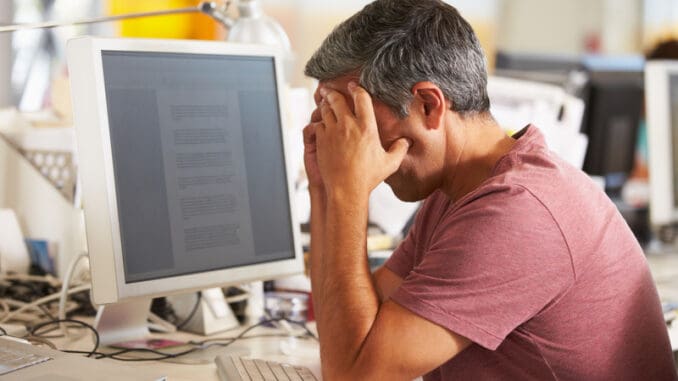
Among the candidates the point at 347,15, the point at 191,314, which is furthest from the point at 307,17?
the point at 191,314

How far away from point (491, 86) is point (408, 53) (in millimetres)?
1230

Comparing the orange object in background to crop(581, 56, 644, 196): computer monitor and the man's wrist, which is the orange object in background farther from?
the man's wrist

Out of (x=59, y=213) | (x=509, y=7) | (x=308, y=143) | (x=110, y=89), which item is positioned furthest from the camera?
(x=509, y=7)

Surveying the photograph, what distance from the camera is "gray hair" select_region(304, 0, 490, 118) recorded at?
115cm

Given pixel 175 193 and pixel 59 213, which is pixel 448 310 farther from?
pixel 59 213

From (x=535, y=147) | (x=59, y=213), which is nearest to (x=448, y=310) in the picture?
(x=535, y=147)

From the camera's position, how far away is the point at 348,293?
43.9 inches

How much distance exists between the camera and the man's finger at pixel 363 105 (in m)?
1.18

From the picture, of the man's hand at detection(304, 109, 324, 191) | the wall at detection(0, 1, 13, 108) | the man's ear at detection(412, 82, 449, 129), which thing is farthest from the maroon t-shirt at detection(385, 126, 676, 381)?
the wall at detection(0, 1, 13, 108)

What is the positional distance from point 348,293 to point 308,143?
39 cm

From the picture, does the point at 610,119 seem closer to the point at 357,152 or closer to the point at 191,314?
the point at 191,314

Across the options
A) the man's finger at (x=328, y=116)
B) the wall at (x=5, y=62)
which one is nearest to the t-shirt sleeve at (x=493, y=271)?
the man's finger at (x=328, y=116)

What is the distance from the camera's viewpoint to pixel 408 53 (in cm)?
115

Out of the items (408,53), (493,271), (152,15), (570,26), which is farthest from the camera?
(570,26)
